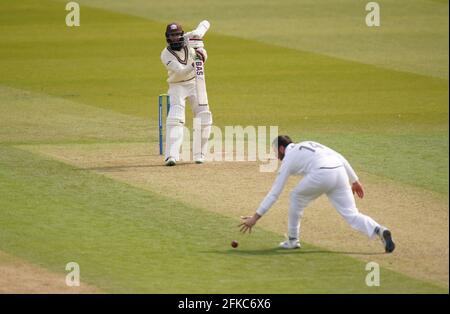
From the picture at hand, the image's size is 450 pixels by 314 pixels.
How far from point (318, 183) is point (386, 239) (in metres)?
0.95

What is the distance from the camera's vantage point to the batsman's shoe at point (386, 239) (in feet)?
36.0

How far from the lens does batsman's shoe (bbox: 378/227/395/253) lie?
11.0 meters

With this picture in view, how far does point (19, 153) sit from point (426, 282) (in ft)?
30.3

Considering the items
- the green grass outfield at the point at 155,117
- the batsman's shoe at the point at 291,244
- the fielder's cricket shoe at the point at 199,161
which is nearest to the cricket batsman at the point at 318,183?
the batsman's shoe at the point at 291,244

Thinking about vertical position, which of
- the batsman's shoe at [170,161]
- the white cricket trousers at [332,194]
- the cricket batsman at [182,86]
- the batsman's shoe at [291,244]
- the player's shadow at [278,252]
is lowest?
the player's shadow at [278,252]

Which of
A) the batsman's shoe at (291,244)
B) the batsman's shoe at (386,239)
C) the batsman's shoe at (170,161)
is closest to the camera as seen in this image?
the batsman's shoe at (386,239)

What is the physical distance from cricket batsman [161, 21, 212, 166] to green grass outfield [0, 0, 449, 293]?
1.53m

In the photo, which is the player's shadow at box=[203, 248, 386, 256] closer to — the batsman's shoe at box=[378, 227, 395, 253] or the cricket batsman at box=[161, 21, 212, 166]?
the batsman's shoe at box=[378, 227, 395, 253]

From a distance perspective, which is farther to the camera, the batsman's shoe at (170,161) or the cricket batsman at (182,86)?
the batsman's shoe at (170,161)

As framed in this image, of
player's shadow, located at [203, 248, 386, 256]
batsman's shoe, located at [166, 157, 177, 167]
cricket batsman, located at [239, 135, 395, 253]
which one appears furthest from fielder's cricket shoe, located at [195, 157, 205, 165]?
cricket batsman, located at [239, 135, 395, 253]

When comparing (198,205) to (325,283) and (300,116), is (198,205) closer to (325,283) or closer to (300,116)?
(325,283)

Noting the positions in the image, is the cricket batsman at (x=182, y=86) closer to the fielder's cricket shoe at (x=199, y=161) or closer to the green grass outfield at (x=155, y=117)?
the fielder's cricket shoe at (x=199, y=161)

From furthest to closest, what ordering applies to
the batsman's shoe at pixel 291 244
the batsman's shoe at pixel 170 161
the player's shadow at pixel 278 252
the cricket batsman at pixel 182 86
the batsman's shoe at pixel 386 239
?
the batsman's shoe at pixel 170 161 < the cricket batsman at pixel 182 86 < the batsman's shoe at pixel 291 244 < the player's shadow at pixel 278 252 < the batsman's shoe at pixel 386 239
